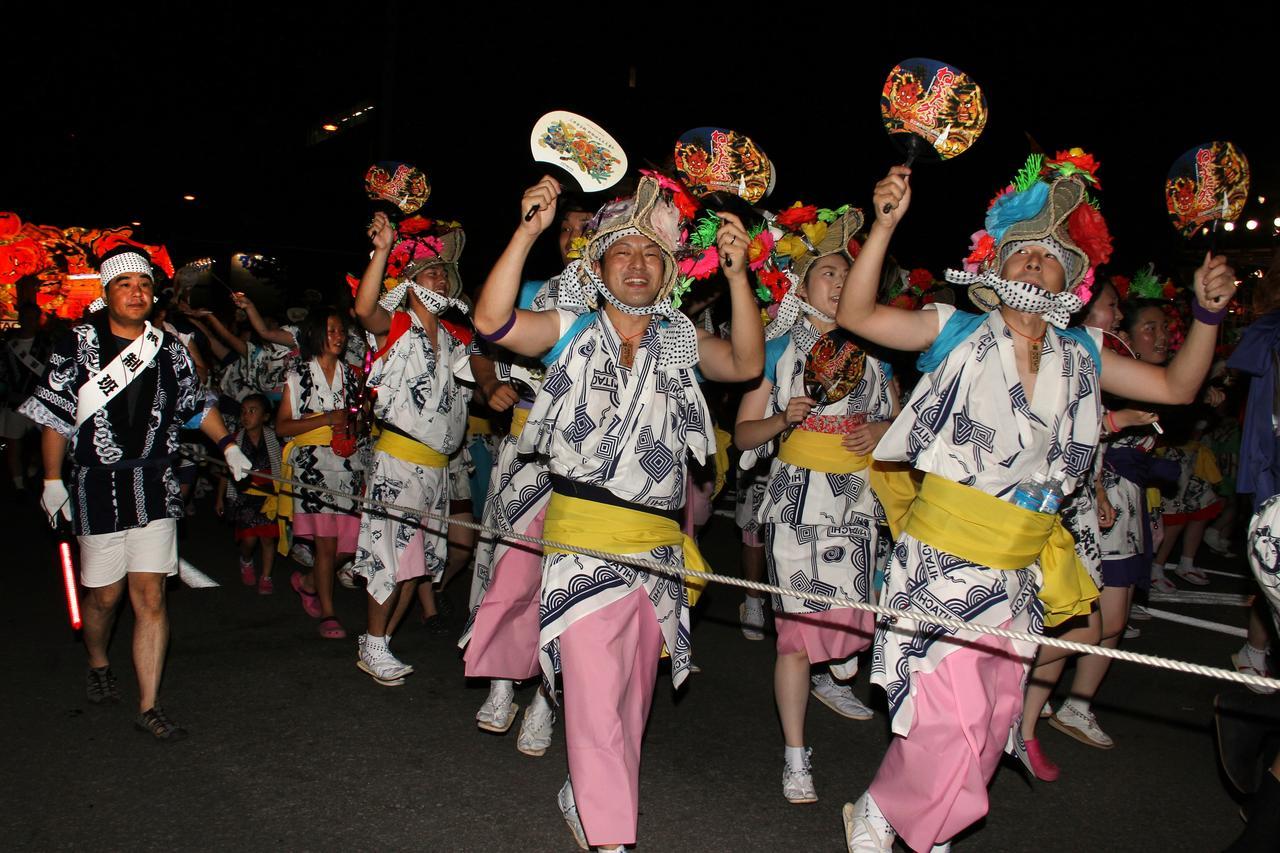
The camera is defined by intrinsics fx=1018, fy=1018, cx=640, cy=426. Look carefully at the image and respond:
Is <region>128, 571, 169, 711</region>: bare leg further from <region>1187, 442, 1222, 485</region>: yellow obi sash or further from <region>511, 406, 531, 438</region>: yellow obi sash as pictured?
<region>1187, 442, 1222, 485</region>: yellow obi sash

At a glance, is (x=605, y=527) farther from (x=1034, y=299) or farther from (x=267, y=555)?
(x=267, y=555)

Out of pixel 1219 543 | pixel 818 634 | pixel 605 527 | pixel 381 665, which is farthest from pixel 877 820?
pixel 1219 543

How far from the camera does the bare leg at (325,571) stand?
621 centimetres

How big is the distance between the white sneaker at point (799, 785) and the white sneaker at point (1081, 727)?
156 cm

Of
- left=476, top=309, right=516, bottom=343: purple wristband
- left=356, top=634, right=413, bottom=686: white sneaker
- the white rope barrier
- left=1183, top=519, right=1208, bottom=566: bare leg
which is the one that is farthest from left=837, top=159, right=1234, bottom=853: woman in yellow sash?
left=1183, top=519, right=1208, bottom=566: bare leg

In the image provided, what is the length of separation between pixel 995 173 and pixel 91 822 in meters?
9.37

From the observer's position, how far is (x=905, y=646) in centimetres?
351

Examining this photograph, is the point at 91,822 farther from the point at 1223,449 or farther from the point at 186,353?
the point at 1223,449

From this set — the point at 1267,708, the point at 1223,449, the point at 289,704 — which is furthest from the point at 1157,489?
the point at 289,704

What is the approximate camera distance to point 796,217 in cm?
471

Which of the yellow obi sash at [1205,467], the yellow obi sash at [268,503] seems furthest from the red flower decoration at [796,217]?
the yellow obi sash at [1205,467]

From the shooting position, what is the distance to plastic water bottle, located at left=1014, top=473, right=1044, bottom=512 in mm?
3416

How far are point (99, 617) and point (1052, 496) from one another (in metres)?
4.23

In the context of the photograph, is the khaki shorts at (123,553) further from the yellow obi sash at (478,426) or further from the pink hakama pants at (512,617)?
the yellow obi sash at (478,426)
